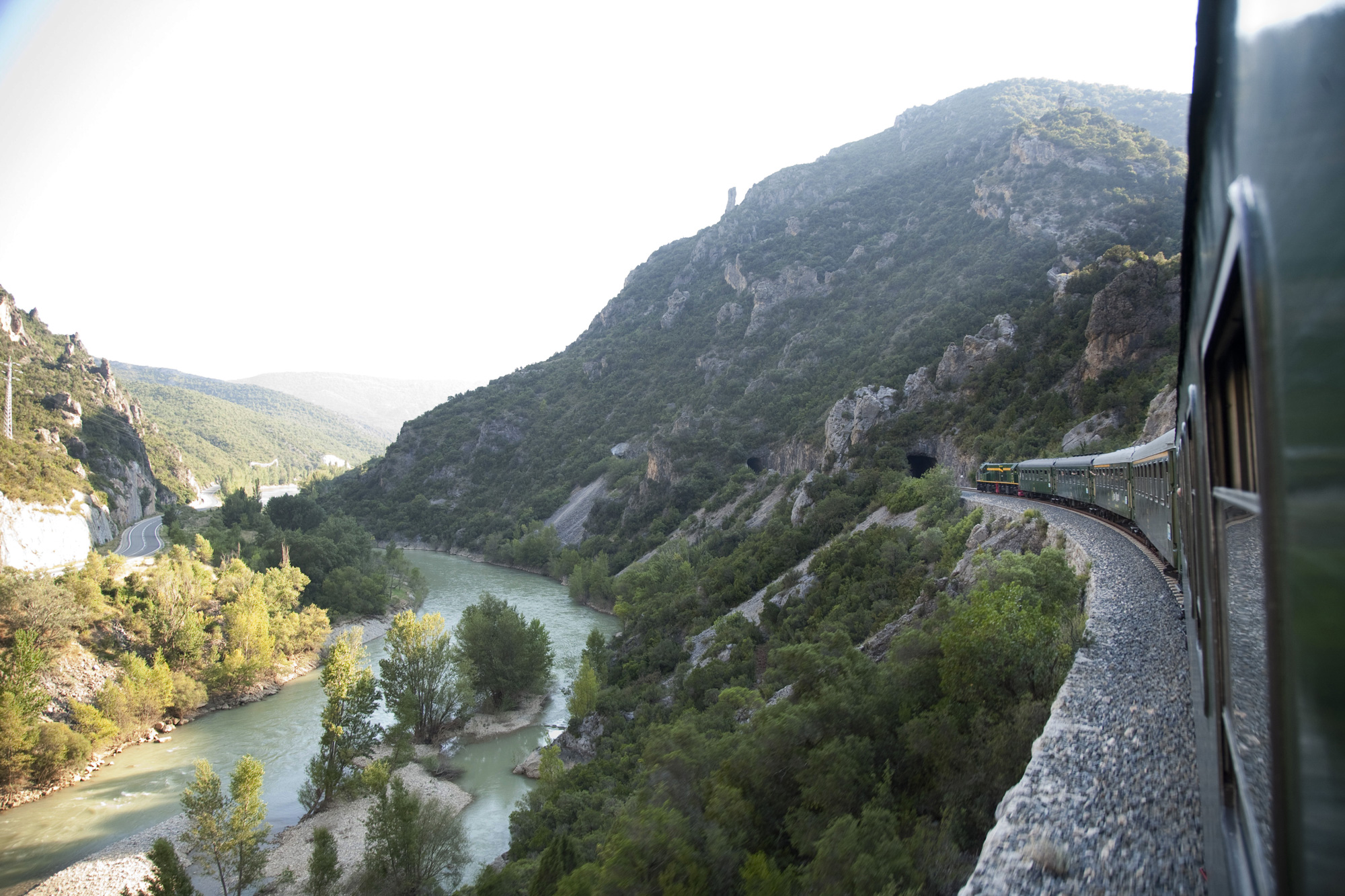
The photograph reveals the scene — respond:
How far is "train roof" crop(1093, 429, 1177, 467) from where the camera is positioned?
998cm

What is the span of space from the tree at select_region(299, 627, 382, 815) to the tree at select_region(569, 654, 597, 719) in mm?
7123

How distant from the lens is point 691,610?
99.2 ft

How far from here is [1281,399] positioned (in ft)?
3.73

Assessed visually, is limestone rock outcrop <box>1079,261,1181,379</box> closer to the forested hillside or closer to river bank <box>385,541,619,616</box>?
the forested hillside

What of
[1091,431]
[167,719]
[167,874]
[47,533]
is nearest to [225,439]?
[47,533]

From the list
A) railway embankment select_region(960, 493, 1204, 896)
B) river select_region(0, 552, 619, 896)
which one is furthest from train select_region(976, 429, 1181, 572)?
river select_region(0, 552, 619, 896)

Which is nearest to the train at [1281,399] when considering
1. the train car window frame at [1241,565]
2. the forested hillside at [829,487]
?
the train car window frame at [1241,565]

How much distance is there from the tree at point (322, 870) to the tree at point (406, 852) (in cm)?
70

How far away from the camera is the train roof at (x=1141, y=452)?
32.7 ft

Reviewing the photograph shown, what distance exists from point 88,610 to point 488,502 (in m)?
51.9

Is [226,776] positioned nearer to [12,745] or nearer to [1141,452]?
[12,745]

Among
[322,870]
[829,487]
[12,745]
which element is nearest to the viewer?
[322,870]

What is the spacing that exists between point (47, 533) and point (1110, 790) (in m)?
51.8

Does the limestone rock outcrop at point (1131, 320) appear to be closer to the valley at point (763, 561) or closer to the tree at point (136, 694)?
the valley at point (763, 561)
